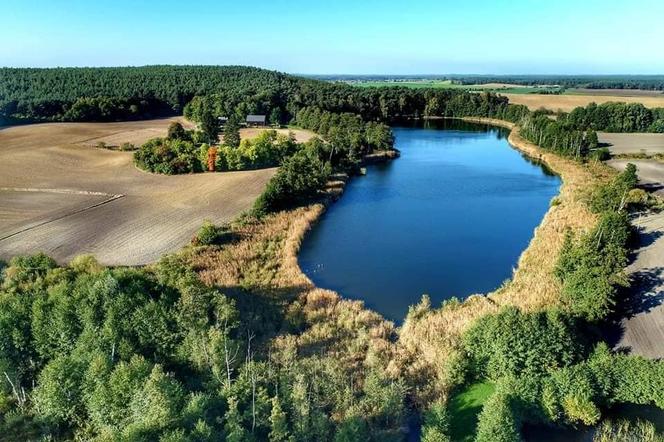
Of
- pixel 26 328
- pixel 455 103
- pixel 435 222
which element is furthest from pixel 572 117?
pixel 26 328

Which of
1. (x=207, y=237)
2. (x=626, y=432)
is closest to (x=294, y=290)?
(x=207, y=237)

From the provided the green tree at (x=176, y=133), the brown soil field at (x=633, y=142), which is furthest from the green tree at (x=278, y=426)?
the brown soil field at (x=633, y=142)

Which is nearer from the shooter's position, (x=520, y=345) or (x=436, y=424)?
(x=436, y=424)

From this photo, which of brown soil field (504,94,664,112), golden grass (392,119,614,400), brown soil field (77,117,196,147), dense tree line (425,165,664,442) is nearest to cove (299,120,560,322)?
golden grass (392,119,614,400)

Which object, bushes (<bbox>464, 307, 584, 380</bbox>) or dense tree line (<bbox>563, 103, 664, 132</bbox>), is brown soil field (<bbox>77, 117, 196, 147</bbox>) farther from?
dense tree line (<bbox>563, 103, 664, 132</bbox>)

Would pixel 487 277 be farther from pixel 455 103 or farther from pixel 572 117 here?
pixel 455 103

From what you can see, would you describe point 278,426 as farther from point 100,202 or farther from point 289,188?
point 100,202
